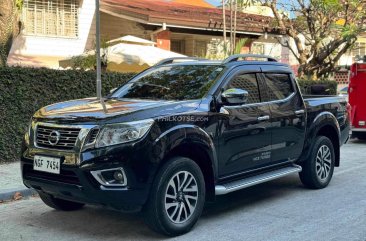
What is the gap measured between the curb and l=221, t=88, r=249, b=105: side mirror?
335cm

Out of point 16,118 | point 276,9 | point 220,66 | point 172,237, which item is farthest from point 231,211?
point 276,9

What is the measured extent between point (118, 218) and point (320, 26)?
13967 mm

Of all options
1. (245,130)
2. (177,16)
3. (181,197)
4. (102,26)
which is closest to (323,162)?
(245,130)

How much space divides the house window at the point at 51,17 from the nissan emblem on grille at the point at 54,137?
37.7ft

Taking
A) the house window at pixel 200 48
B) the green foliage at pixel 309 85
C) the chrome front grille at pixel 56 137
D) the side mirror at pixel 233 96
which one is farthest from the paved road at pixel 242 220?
the house window at pixel 200 48

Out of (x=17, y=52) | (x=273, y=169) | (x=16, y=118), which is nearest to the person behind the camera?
(x=273, y=169)

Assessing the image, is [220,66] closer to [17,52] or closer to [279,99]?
[279,99]

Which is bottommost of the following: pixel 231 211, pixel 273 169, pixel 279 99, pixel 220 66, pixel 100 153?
pixel 231 211

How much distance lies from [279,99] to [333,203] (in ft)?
5.13

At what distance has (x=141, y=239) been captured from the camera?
505 centimetres

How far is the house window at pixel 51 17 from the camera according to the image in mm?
15633

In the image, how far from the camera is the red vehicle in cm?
1319

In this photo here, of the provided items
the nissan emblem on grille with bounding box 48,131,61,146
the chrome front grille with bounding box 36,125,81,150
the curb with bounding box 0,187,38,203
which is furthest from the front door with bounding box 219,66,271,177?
the curb with bounding box 0,187,38,203

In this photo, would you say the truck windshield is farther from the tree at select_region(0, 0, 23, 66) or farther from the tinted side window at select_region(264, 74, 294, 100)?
the tree at select_region(0, 0, 23, 66)
